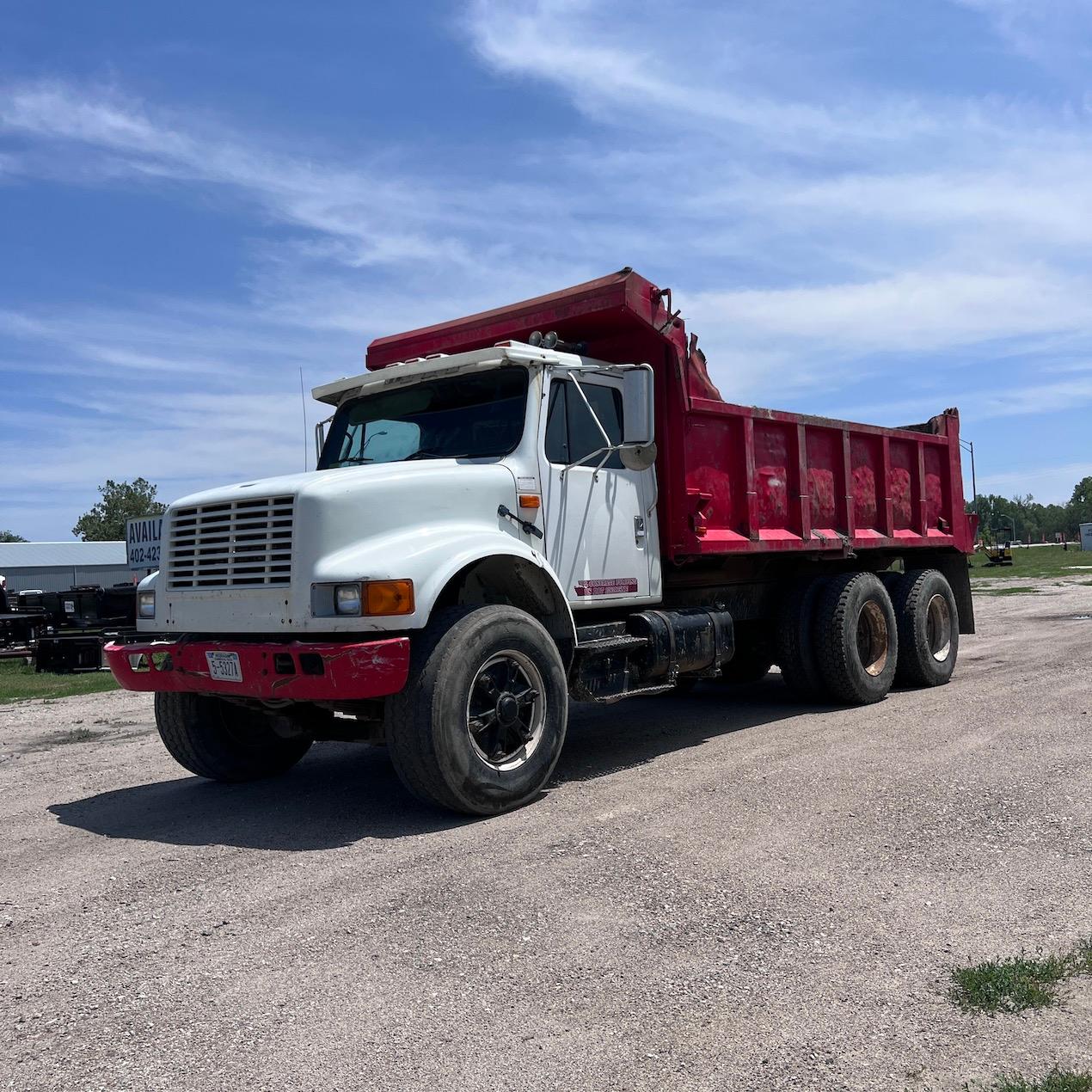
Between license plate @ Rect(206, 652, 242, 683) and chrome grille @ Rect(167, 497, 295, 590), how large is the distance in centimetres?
40

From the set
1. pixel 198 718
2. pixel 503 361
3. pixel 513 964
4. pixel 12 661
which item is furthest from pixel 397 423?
pixel 12 661

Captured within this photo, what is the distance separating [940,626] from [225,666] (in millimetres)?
7776

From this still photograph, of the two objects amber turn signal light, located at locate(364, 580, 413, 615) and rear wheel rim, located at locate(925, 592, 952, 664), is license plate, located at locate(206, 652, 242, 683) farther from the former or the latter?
rear wheel rim, located at locate(925, 592, 952, 664)

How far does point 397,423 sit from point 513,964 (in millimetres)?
4410

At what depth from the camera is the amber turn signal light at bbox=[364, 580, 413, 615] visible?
5.40 metres

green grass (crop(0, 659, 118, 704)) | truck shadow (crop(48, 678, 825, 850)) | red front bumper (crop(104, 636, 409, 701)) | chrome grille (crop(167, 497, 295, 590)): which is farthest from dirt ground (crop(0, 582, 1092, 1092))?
green grass (crop(0, 659, 118, 704))

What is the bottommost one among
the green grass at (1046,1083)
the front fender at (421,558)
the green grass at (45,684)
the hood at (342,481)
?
the green grass at (1046,1083)

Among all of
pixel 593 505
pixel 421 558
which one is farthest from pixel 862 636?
pixel 421 558

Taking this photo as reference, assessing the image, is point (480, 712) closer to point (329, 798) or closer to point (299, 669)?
point (299, 669)

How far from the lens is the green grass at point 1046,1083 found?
104 inches

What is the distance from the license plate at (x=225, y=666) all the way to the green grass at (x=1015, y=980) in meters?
3.73

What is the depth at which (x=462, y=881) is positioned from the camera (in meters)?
4.54

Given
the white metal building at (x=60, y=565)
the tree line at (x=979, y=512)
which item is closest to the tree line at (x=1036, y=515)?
the tree line at (x=979, y=512)

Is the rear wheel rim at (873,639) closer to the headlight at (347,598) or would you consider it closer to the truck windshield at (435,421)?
the truck windshield at (435,421)
